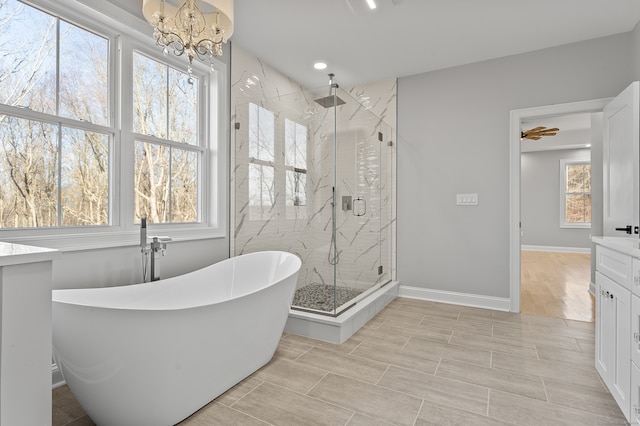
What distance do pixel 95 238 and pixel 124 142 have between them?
69 cm

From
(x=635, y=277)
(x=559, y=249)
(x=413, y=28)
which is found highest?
(x=413, y=28)

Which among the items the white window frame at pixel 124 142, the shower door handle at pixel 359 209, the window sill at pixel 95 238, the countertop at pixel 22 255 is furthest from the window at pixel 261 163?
the countertop at pixel 22 255

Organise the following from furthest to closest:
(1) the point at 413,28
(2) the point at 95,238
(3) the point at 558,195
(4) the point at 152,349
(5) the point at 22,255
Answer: (3) the point at 558,195
(1) the point at 413,28
(2) the point at 95,238
(4) the point at 152,349
(5) the point at 22,255

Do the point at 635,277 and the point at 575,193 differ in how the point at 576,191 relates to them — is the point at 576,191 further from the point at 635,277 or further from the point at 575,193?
the point at 635,277

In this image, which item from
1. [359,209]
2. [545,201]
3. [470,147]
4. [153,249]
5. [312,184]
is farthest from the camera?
[545,201]

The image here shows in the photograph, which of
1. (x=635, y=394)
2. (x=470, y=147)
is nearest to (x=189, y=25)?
(x=635, y=394)

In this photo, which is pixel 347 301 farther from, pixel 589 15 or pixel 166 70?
pixel 589 15

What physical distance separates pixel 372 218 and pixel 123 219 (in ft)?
7.46

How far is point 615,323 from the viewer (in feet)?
5.59

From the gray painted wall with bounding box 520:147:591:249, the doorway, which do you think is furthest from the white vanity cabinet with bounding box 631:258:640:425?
the gray painted wall with bounding box 520:147:591:249

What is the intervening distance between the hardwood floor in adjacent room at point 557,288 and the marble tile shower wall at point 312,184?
1.75 m

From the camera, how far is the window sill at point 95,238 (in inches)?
72.1

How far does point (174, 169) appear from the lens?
2752 millimetres

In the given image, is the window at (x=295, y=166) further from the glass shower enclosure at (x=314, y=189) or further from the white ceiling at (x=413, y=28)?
the white ceiling at (x=413, y=28)
